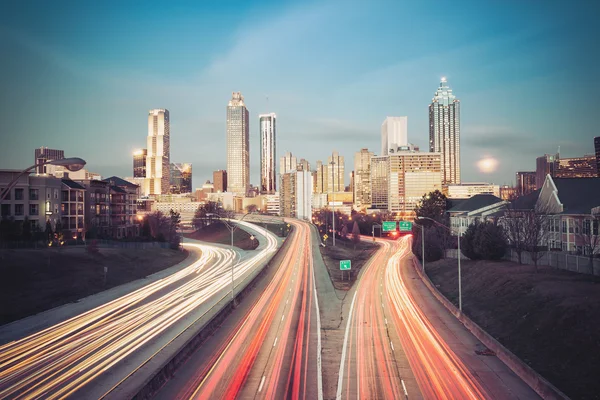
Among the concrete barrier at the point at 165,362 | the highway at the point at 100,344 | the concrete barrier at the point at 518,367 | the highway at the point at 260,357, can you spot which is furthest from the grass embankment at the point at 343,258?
the concrete barrier at the point at 165,362

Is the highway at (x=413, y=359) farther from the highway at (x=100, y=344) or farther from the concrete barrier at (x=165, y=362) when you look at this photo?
the highway at (x=100, y=344)

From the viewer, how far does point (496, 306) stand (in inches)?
1453

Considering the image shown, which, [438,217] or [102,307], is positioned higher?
[438,217]

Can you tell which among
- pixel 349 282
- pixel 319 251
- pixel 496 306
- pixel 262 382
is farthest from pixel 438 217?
pixel 262 382

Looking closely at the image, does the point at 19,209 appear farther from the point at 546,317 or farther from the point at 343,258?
the point at 546,317

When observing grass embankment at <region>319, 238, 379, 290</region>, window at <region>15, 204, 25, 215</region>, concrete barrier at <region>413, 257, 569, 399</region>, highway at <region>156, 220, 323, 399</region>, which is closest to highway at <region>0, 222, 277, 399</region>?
highway at <region>156, 220, 323, 399</region>

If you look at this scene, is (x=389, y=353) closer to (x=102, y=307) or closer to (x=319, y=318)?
(x=319, y=318)

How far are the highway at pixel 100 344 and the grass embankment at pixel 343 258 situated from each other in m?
15.1

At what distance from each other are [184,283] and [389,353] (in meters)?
34.4

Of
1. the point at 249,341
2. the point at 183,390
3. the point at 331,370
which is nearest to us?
the point at 183,390

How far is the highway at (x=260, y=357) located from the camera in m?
20.9

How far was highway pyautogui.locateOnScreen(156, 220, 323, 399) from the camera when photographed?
68.6 ft

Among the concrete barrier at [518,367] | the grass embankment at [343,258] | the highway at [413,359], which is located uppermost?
the concrete barrier at [518,367]

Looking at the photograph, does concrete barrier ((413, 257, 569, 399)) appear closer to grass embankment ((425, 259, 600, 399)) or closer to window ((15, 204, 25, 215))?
grass embankment ((425, 259, 600, 399))
